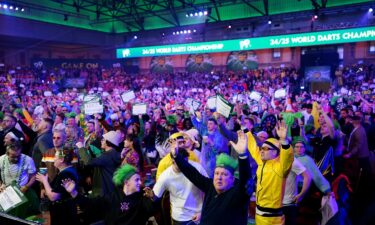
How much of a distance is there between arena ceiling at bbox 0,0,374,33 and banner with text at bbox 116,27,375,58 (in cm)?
267

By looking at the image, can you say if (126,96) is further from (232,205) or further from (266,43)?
(266,43)

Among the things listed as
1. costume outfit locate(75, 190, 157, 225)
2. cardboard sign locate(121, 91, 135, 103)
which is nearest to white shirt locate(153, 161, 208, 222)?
costume outfit locate(75, 190, 157, 225)

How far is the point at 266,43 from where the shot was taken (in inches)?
870

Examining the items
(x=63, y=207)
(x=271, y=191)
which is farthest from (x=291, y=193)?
(x=63, y=207)

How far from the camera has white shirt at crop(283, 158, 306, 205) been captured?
3857mm

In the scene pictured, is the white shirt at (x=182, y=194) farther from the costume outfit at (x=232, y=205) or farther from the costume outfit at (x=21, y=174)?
the costume outfit at (x=21, y=174)

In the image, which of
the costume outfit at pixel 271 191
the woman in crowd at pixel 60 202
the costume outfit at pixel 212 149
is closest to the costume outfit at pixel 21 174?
the woman in crowd at pixel 60 202

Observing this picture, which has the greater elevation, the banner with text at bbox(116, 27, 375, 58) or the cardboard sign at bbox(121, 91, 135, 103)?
the banner with text at bbox(116, 27, 375, 58)

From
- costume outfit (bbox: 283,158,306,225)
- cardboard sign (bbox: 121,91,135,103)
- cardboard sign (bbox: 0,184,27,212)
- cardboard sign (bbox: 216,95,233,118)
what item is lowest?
costume outfit (bbox: 283,158,306,225)

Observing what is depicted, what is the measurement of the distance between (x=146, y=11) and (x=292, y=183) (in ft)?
82.1

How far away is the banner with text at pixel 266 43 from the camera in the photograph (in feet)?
63.3

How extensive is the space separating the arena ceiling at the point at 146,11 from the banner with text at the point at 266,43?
8.74 feet

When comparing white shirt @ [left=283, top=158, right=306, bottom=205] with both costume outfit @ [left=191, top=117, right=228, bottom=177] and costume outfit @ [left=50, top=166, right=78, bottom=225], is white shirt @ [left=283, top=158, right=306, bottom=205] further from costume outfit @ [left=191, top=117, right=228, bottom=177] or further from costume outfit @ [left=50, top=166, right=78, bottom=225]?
costume outfit @ [left=50, top=166, right=78, bottom=225]

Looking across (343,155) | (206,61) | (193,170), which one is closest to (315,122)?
(343,155)
